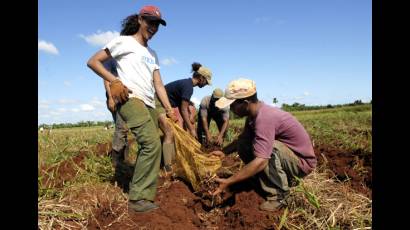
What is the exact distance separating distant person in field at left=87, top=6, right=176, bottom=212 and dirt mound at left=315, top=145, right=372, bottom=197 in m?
2.09

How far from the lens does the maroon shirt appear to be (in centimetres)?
322

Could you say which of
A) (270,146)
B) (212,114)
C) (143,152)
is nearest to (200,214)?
(143,152)

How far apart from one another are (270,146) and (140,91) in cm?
124

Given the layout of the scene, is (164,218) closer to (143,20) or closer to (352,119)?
(143,20)

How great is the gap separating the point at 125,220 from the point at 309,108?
21779 millimetres

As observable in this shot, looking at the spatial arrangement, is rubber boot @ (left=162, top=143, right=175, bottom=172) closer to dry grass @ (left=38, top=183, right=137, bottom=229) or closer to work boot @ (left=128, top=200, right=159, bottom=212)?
dry grass @ (left=38, top=183, right=137, bottom=229)

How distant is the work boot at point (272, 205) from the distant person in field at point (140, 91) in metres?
0.91

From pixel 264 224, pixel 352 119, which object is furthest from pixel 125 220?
pixel 352 119

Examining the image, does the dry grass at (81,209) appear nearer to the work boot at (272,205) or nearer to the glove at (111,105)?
the work boot at (272,205)

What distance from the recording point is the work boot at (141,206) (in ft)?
10.9

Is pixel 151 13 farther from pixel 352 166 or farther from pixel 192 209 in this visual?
pixel 352 166

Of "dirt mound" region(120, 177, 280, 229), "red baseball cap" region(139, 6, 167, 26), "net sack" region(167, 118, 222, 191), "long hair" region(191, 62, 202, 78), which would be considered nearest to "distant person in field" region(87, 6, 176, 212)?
"red baseball cap" region(139, 6, 167, 26)

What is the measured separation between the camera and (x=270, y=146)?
127 inches
